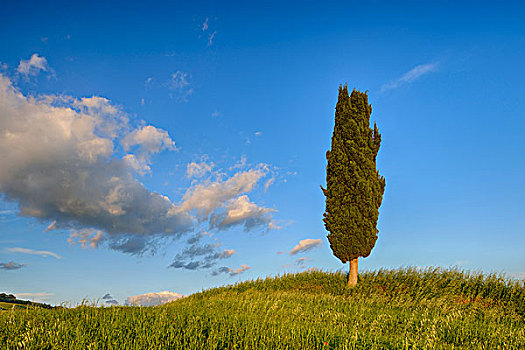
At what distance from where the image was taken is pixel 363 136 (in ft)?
52.0

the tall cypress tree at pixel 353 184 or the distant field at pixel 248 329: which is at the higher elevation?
the tall cypress tree at pixel 353 184

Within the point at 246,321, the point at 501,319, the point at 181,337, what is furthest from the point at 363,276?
the point at 181,337

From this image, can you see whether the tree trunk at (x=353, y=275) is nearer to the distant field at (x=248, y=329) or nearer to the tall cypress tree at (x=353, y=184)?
the tall cypress tree at (x=353, y=184)

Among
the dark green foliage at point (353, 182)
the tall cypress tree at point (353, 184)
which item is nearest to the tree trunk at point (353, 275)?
the tall cypress tree at point (353, 184)

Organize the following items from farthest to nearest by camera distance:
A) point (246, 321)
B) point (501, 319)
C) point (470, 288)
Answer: point (470, 288) < point (501, 319) < point (246, 321)

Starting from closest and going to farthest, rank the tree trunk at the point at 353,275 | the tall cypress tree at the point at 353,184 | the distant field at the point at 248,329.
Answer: the distant field at the point at 248,329
the tree trunk at the point at 353,275
the tall cypress tree at the point at 353,184

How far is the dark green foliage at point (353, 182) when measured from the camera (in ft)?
48.9

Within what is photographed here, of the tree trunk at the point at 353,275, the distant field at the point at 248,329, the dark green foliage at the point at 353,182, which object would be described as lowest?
the distant field at the point at 248,329

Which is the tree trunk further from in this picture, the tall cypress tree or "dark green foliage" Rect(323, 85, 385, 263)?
"dark green foliage" Rect(323, 85, 385, 263)

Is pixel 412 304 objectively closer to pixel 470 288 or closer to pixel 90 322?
pixel 470 288

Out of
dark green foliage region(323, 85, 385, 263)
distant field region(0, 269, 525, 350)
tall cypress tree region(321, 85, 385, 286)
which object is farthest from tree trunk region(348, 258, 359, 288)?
distant field region(0, 269, 525, 350)

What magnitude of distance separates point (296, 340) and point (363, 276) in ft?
40.1

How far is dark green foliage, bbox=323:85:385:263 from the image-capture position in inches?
587

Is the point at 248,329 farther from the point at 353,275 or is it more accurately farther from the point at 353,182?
the point at 353,182
